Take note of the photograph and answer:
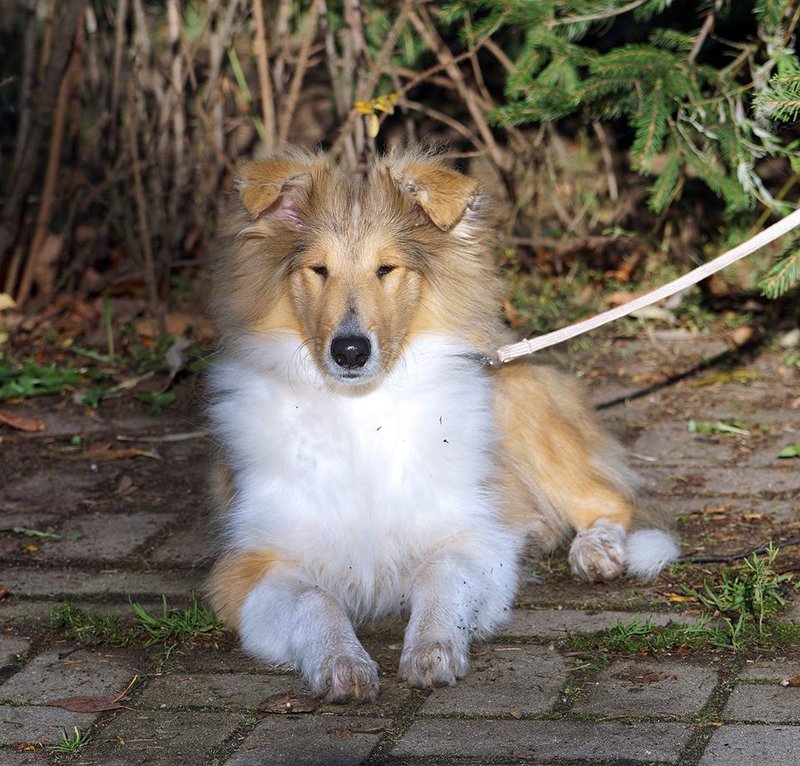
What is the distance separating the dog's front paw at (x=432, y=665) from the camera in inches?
133

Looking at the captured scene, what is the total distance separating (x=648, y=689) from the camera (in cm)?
330

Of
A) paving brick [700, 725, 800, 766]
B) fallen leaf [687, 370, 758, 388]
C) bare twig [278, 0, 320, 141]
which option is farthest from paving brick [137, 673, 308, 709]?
bare twig [278, 0, 320, 141]

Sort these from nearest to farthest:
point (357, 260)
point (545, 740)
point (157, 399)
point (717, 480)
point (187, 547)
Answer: point (545, 740) < point (357, 260) < point (187, 547) < point (717, 480) < point (157, 399)

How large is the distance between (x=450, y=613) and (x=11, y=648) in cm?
132

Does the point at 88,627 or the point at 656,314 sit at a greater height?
the point at 656,314

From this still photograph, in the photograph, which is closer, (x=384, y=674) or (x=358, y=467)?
(x=384, y=674)

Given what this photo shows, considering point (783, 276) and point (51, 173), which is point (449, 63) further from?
point (783, 276)

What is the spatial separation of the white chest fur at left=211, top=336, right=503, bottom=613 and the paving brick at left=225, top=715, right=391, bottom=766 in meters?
0.78

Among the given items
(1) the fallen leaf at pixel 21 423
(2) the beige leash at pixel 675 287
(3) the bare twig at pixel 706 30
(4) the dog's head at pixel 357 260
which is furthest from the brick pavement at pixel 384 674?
(3) the bare twig at pixel 706 30

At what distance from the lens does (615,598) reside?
13.2 ft

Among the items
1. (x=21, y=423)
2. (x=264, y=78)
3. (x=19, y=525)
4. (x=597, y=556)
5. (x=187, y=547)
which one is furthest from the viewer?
(x=264, y=78)

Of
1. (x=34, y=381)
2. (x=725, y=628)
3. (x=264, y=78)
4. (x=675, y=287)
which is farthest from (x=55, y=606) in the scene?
(x=264, y=78)

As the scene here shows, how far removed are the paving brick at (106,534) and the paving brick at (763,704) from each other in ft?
7.57

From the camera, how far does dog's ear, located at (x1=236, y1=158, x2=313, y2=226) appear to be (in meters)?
3.96
